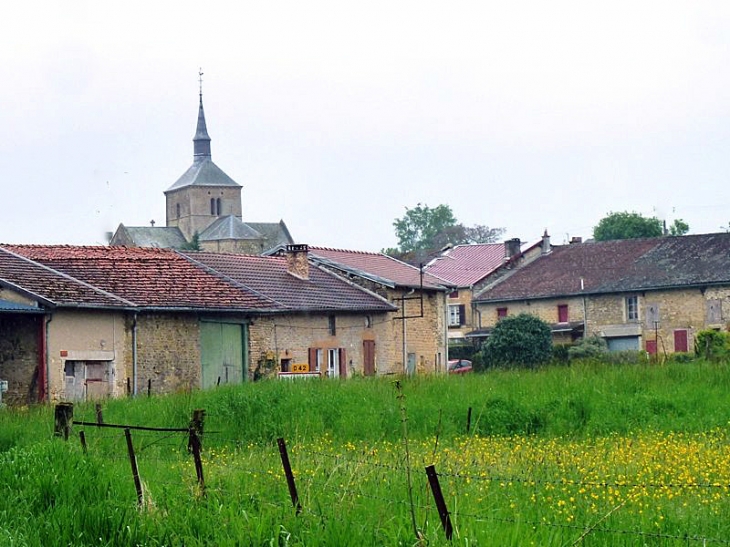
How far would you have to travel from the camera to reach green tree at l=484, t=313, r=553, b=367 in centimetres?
5353

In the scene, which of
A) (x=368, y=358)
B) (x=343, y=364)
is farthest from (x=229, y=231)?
(x=343, y=364)

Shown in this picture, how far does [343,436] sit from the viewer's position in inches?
754

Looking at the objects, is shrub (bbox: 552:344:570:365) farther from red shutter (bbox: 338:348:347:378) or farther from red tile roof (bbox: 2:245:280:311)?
red tile roof (bbox: 2:245:280:311)

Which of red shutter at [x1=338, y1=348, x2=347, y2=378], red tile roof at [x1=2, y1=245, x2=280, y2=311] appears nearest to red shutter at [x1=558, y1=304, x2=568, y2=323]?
red shutter at [x1=338, y1=348, x2=347, y2=378]

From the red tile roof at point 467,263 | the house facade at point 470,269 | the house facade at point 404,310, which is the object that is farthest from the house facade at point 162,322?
the red tile roof at point 467,263

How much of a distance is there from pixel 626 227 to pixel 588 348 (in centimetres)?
3033

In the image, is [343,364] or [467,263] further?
[467,263]

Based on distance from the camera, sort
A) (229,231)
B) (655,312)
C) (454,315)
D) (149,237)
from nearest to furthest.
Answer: (655,312) < (454,315) < (229,231) < (149,237)

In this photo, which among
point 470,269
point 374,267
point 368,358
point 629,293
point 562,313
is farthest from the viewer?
point 470,269

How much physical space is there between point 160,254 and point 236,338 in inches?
252

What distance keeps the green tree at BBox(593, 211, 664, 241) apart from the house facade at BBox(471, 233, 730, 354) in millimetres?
15080

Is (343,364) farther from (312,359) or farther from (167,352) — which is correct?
(167,352)

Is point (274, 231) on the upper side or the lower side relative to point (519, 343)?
upper

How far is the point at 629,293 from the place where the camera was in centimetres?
5941
